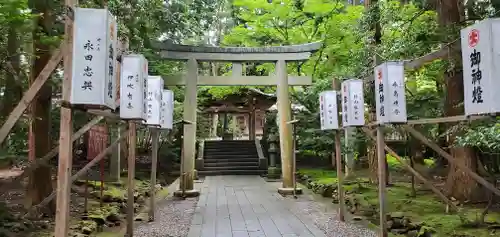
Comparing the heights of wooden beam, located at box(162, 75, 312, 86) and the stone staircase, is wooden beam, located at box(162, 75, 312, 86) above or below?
above

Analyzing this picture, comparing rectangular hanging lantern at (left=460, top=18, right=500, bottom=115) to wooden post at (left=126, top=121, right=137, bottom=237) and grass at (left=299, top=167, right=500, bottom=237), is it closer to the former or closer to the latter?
grass at (left=299, top=167, right=500, bottom=237)

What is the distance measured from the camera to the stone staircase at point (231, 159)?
18.2 metres

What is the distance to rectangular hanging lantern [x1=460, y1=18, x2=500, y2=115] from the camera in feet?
12.1

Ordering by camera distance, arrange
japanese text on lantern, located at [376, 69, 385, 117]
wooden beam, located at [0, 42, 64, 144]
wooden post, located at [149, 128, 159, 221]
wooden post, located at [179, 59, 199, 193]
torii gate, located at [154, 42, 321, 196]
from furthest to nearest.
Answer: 1. torii gate, located at [154, 42, 321, 196]
2. wooden post, located at [179, 59, 199, 193]
3. wooden post, located at [149, 128, 159, 221]
4. japanese text on lantern, located at [376, 69, 385, 117]
5. wooden beam, located at [0, 42, 64, 144]

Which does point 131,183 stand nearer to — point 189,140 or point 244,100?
point 189,140

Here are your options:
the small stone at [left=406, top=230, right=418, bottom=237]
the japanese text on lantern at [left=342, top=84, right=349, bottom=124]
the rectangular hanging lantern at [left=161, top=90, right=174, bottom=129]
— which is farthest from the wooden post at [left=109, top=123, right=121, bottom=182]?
the small stone at [left=406, top=230, right=418, bottom=237]

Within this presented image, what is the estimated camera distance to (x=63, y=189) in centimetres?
402

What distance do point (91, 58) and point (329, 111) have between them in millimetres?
5156

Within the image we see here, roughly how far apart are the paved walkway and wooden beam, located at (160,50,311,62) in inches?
156

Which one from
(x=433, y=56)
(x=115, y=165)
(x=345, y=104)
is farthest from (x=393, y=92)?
(x=115, y=165)

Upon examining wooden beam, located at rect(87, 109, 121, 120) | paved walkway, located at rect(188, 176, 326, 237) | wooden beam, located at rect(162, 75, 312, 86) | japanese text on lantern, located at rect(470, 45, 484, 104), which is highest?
wooden beam, located at rect(162, 75, 312, 86)

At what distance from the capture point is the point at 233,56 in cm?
1223

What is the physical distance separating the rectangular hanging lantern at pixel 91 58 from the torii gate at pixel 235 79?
728cm

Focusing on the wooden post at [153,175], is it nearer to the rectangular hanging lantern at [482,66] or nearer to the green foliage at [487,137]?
the green foliage at [487,137]
